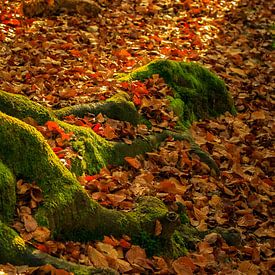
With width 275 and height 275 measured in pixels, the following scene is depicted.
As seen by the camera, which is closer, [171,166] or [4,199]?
[4,199]

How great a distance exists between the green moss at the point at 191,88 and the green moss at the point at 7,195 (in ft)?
9.69

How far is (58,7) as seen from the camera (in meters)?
8.76

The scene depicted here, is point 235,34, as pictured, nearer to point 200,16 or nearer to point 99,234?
point 200,16

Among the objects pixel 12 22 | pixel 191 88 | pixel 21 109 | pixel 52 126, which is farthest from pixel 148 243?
pixel 12 22

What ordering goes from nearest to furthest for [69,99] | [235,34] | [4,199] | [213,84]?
[4,199], [69,99], [213,84], [235,34]

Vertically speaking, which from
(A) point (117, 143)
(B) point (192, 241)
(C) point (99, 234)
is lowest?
(B) point (192, 241)

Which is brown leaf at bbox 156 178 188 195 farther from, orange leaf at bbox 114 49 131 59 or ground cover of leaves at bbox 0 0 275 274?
orange leaf at bbox 114 49 131 59

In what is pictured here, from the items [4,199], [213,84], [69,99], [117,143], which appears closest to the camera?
[4,199]

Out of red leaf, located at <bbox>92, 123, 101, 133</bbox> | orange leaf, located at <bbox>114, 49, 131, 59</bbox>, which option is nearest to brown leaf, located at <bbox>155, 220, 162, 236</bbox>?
red leaf, located at <bbox>92, 123, 101, 133</bbox>

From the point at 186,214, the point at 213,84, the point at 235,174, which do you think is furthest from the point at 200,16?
the point at 186,214

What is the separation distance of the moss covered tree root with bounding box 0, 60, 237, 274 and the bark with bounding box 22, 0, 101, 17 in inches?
148

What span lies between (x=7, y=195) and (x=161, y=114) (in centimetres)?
276

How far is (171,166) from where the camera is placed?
17.5ft

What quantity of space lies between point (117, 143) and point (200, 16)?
5669 millimetres
